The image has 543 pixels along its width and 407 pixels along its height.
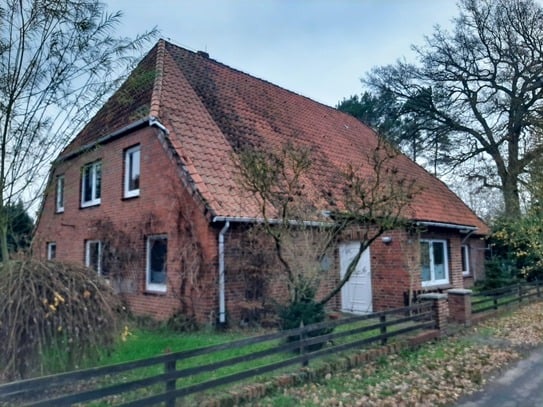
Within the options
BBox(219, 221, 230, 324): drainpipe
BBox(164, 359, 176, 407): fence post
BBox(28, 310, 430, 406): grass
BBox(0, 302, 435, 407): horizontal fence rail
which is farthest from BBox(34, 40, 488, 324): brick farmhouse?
BBox(164, 359, 176, 407): fence post

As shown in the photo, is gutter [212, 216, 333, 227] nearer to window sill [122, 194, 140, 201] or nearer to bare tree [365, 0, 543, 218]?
window sill [122, 194, 140, 201]

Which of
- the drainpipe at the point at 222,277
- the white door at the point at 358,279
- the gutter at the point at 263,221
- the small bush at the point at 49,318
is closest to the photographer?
the small bush at the point at 49,318

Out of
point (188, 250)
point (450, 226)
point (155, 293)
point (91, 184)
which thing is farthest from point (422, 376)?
point (91, 184)

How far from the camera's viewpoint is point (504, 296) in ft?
43.0

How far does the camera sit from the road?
232 inches

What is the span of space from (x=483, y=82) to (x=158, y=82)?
62.2 ft

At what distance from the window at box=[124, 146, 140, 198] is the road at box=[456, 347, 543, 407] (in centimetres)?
967

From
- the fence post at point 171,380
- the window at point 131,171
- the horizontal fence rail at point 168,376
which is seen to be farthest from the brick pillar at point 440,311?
the window at point 131,171

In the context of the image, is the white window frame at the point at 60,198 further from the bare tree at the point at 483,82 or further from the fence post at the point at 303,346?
the bare tree at the point at 483,82

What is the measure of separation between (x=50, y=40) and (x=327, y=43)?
29.3 ft

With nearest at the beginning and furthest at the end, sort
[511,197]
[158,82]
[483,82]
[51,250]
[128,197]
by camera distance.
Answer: [128,197], [158,82], [51,250], [511,197], [483,82]

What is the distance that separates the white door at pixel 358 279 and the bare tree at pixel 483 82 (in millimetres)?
10983

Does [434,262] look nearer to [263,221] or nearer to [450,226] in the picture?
[450,226]

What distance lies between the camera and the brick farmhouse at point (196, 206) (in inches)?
401
